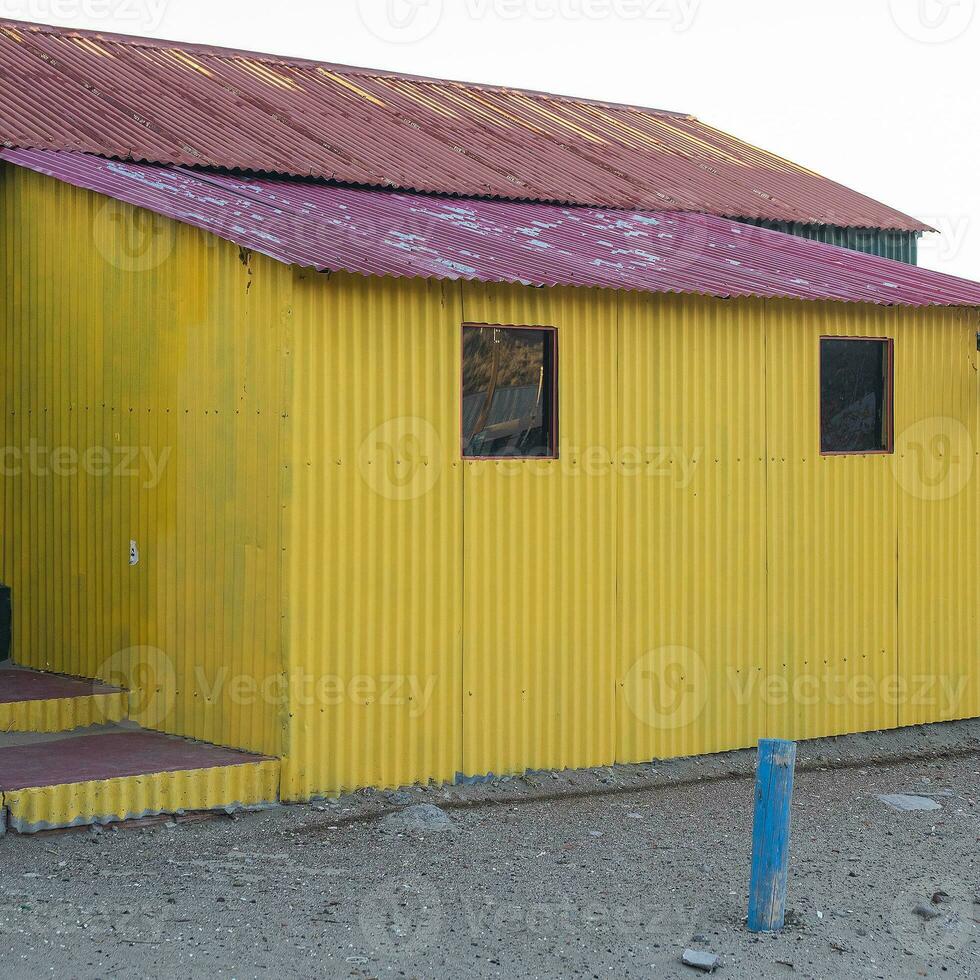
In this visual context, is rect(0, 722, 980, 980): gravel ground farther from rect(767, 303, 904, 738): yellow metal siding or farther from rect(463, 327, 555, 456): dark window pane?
rect(463, 327, 555, 456): dark window pane

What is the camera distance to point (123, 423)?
427 inches

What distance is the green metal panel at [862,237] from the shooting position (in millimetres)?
15945

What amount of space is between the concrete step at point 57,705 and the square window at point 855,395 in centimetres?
596

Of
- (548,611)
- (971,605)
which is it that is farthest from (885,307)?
(548,611)

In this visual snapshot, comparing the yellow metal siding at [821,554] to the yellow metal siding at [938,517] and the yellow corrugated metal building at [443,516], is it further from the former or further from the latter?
the yellow metal siding at [938,517]

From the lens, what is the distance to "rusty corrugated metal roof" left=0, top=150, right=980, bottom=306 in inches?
394

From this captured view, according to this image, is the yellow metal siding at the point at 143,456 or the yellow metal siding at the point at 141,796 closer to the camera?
the yellow metal siding at the point at 141,796

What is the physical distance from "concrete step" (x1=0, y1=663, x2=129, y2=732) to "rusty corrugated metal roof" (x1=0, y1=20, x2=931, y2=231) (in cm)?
435

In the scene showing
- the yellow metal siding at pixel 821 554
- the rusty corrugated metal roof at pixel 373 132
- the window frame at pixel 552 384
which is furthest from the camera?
the rusty corrugated metal roof at pixel 373 132

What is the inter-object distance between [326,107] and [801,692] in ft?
25.3

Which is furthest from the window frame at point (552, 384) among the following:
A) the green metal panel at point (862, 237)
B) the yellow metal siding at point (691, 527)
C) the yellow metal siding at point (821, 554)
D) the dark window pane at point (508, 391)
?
the green metal panel at point (862, 237)

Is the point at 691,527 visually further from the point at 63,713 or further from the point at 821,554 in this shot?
the point at 63,713

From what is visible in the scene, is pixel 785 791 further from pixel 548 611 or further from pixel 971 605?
pixel 971 605

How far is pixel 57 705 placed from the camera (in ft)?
34.4
